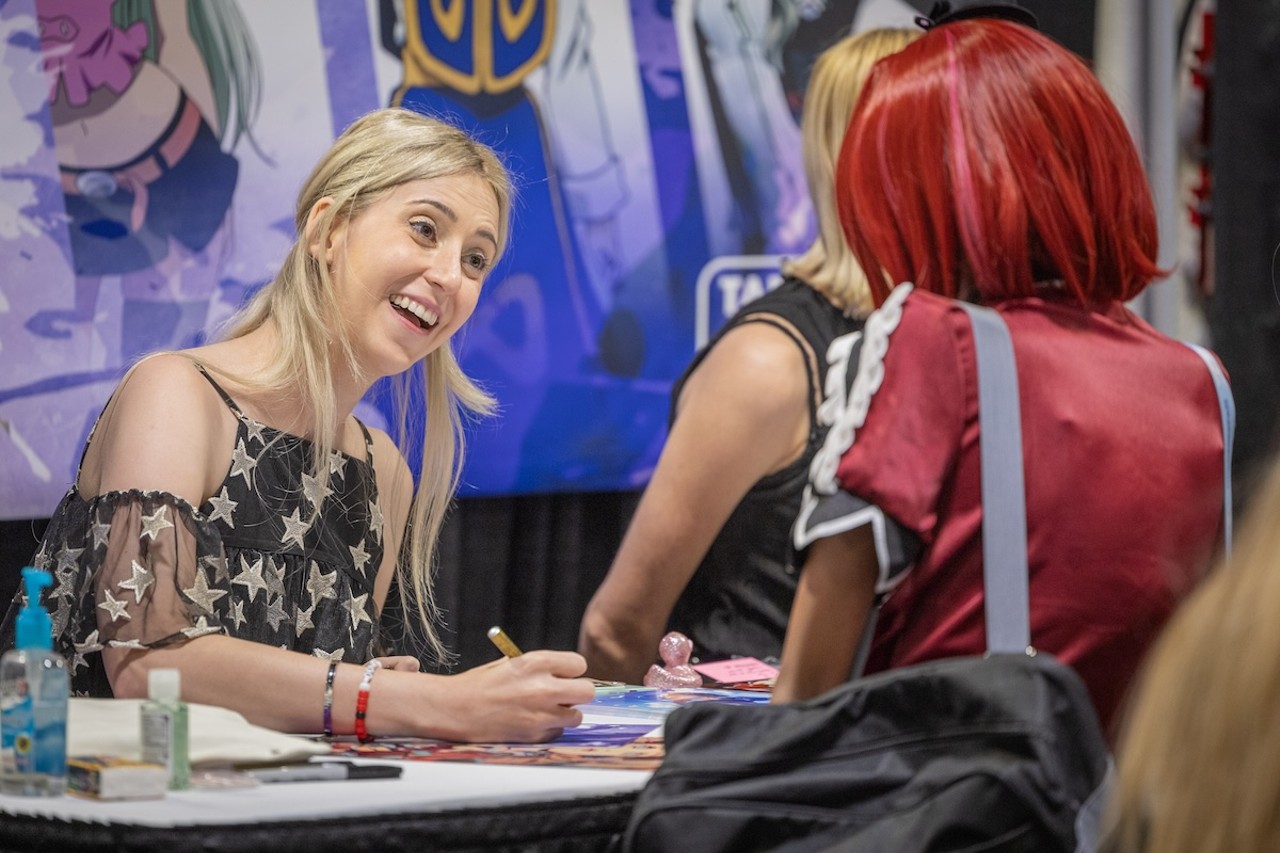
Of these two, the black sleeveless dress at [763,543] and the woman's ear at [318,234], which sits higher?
the woman's ear at [318,234]

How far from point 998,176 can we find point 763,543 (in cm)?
109

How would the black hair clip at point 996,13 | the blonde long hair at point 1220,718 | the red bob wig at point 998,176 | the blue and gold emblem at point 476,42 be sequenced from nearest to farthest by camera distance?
the blonde long hair at point 1220,718 → the red bob wig at point 998,176 → the black hair clip at point 996,13 → the blue and gold emblem at point 476,42

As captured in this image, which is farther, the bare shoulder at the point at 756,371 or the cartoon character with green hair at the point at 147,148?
the cartoon character with green hair at the point at 147,148

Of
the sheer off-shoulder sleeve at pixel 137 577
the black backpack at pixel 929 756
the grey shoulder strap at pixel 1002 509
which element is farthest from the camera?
the sheer off-shoulder sleeve at pixel 137 577

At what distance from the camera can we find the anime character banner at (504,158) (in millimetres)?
2830

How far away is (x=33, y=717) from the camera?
1352 mm

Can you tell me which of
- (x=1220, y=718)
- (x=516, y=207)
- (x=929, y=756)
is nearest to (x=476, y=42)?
(x=516, y=207)

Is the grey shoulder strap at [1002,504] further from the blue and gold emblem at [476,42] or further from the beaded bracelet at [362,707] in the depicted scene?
the blue and gold emblem at [476,42]

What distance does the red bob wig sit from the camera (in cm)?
140

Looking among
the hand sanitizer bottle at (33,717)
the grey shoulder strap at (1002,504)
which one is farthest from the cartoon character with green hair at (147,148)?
the grey shoulder strap at (1002,504)

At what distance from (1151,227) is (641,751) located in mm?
763

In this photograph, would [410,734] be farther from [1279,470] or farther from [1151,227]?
[1279,470]

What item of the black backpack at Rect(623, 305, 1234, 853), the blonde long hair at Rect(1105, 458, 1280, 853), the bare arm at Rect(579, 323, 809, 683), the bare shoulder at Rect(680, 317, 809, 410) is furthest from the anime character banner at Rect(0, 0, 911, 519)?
the blonde long hair at Rect(1105, 458, 1280, 853)

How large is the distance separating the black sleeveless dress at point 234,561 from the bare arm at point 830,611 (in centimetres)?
77
